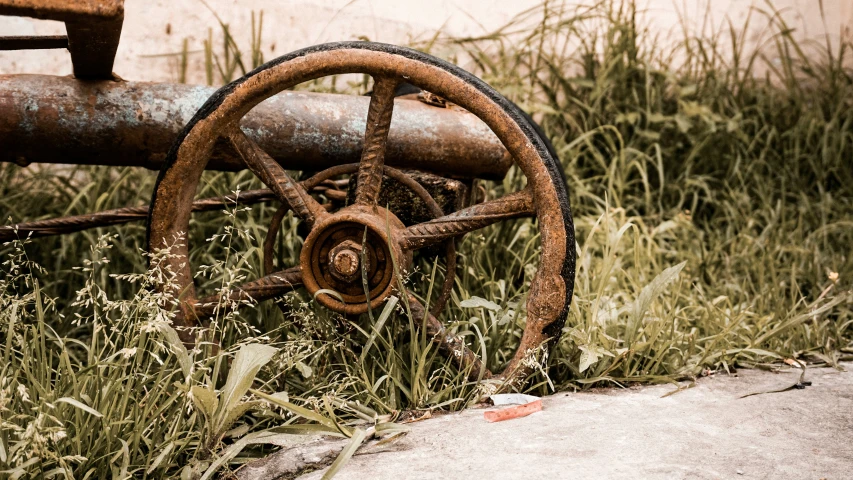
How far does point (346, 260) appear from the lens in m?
1.83

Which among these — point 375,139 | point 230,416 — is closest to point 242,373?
point 230,416

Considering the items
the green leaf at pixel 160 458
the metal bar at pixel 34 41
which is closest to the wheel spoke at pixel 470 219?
Result: the green leaf at pixel 160 458

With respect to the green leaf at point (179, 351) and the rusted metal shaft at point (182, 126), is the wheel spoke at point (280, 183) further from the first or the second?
the green leaf at point (179, 351)

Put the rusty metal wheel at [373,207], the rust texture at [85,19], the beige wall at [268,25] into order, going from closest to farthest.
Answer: the rust texture at [85,19]
the rusty metal wheel at [373,207]
the beige wall at [268,25]

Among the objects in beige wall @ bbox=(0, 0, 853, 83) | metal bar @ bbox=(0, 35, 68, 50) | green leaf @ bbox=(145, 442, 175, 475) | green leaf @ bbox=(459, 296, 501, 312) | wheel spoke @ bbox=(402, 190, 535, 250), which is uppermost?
beige wall @ bbox=(0, 0, 853, 83)

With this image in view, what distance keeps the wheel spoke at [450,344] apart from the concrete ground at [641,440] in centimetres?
13

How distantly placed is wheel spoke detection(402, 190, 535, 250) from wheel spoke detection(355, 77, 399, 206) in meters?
0.14

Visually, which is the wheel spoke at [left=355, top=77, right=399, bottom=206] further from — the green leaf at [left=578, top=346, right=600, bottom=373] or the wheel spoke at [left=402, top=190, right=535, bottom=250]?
the green leaf at [left=578, top=346, right=600, bottom=373]

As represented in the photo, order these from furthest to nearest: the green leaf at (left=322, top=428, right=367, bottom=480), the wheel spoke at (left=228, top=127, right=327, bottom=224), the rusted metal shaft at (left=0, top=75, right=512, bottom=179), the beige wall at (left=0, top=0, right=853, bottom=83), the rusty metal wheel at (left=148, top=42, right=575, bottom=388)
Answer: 1. the beige wall at (left=0, top=0, right=853, bottom=83)
2. the rusted metal shaft at (left=0, top=75, right=512, bottom=179)
3. the wheel spoke at (left=228, top=127, right=327, bottom=224)
4. the rusty metal wheel at (left=148, top=42, right=575, bottom=388)
5. the green leaf at (left=322, top=428, right=367, bottom=480)

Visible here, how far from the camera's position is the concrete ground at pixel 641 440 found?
1.48m

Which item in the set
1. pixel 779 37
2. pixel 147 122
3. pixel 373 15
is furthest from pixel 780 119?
pixel 147 122

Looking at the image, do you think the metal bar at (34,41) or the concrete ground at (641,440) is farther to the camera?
the metal bar at (34,41)

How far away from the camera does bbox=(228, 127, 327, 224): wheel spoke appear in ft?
6.22

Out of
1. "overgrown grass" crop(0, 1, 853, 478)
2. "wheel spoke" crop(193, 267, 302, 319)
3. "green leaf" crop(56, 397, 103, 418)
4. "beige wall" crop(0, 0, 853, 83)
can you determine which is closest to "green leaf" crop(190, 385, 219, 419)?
"overgrown grass" crop(0, 1, 853, 478)
